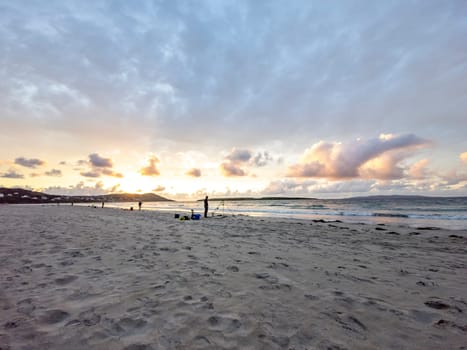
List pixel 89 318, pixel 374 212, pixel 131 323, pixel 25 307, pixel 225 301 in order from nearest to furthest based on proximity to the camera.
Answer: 1. pixel 131 323
2. pixel 89 318
3. pixel 25 307
4. pixel 225 301
5. pixel 374 212

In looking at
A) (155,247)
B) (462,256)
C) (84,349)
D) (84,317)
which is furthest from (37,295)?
(462,256)

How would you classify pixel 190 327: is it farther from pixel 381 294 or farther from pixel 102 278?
pixel 381 294

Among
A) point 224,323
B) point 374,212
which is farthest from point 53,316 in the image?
point 374,212

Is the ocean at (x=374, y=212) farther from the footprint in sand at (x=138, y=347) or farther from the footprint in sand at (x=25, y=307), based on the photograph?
the footprint in sand at (x=25, y=307)

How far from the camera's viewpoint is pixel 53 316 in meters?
3.08

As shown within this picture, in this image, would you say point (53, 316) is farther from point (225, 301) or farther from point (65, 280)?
point (225, 301)

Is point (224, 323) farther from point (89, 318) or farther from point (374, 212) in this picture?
point (374, 212)

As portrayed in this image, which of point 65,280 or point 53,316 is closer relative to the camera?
point 53,316

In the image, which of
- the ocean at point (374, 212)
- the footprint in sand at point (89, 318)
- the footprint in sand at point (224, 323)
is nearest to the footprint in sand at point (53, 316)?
the footprint in sand at point (89, 318)

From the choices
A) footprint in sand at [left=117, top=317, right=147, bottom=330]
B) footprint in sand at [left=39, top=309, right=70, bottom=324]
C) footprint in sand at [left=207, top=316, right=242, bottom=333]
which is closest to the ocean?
footprint in sand at [left=207, top=316, right=242, bottom=333]

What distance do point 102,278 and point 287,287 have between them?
11.9 feet

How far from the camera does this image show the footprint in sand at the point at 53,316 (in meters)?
2.96

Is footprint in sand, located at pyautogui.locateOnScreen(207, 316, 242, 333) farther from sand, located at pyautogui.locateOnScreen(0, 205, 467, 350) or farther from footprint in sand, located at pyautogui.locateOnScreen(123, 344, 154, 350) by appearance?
footprint in sand, located at pyautogui.locateOnScreen(123, 344, 154, 350)

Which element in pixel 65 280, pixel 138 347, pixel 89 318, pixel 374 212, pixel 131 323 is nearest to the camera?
pixel 138 347
